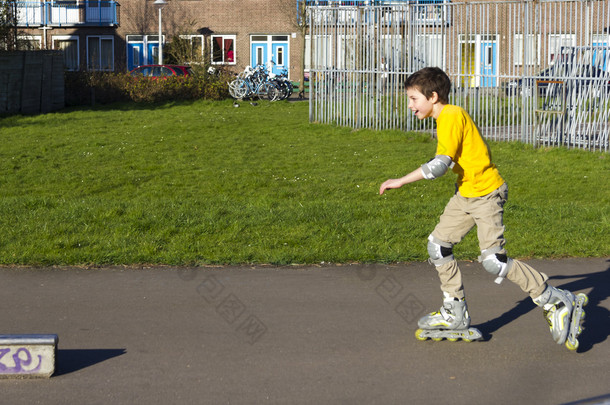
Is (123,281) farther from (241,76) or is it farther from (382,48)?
(241,76)

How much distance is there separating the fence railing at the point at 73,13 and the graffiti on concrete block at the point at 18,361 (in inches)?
1947

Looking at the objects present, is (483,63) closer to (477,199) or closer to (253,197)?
(253,197)

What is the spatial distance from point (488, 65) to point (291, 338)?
12.9 metres

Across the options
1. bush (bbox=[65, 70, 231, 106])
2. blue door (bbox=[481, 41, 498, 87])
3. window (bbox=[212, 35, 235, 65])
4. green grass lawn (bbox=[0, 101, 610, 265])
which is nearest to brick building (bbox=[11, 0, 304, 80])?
window (bbox=[212, 35, 235, 65])

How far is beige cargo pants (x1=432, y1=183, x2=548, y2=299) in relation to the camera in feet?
18.0

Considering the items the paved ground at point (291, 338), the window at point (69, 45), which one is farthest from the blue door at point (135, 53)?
the paved ground at point (291, 338)

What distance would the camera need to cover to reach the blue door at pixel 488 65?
1727 centimetres

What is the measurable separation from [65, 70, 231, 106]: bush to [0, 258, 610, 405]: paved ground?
2200cm

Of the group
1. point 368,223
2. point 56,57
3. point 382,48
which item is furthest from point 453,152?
point 56,57

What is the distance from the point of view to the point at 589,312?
639 centimetres

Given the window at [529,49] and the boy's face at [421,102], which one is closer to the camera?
the boy's face at [421,102]

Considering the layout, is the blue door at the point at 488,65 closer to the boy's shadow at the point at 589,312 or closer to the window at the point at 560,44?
the window at the point at 560,44

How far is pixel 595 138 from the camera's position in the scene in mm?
15969

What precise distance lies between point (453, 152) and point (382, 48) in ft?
47.9
